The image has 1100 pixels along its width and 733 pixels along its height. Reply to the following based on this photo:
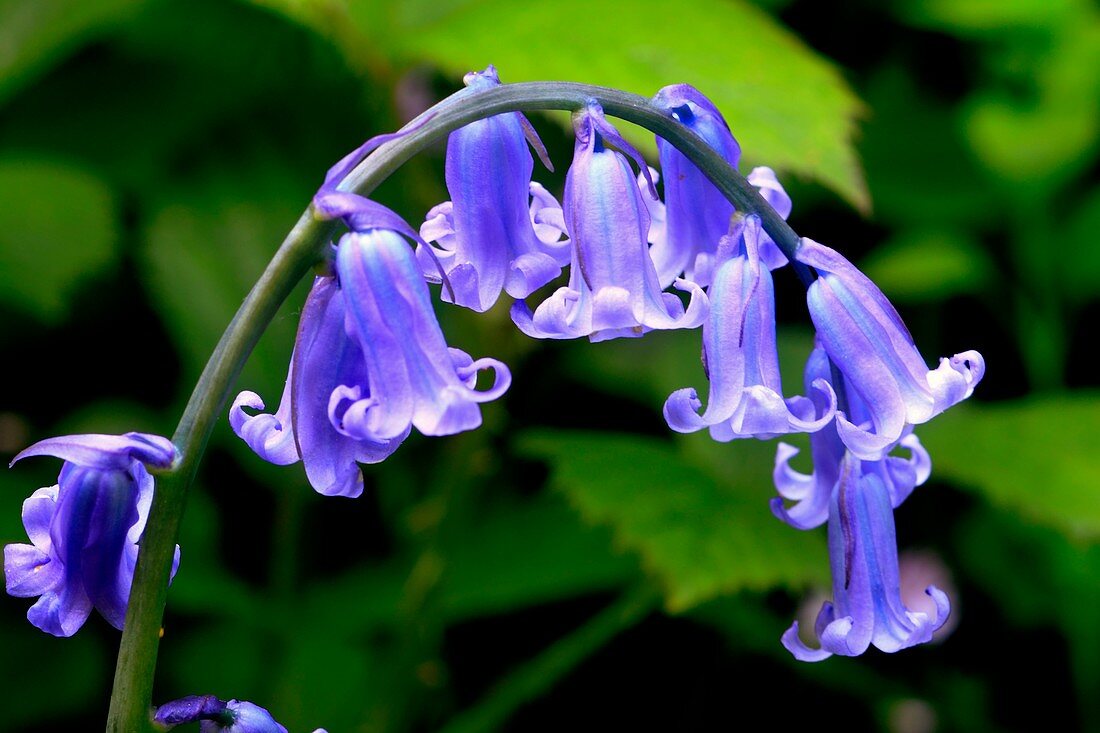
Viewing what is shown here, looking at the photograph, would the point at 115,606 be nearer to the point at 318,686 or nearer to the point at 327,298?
the point at 327,298

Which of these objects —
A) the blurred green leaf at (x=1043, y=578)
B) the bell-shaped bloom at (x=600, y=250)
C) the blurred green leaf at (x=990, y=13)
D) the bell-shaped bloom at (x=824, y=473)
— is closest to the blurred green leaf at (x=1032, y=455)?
the blurred green leaf at (x=1043, y=578)

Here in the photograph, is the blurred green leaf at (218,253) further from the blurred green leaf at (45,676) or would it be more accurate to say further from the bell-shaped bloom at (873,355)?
the bell-shaped bloom at (873,355)

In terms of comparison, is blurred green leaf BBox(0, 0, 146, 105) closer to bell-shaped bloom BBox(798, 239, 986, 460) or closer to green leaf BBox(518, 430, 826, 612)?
green leaf BBox(518, 430, 826, 612)

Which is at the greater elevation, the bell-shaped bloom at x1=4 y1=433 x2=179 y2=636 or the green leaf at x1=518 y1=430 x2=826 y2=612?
the bell-shaped bloom at x1=4 y1=433 x2=179 y2=636

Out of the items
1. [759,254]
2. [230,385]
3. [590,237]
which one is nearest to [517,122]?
[590,237]

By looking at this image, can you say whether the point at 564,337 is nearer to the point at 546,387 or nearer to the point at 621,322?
the point at 621,322

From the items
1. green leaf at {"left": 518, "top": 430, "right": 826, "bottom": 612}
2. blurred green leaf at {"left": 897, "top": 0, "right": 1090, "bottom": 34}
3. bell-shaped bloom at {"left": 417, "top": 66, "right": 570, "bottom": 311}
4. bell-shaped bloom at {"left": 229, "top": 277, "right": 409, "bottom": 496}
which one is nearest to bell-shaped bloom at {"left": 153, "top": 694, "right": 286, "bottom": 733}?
bell-shaped bloom at {"left": 229, "top": 277, "right": 409, "bottom": 496}
